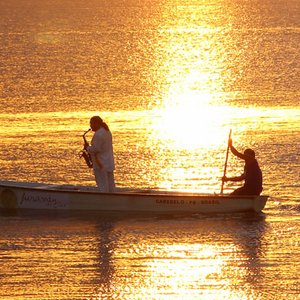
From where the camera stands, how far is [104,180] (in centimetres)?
2653

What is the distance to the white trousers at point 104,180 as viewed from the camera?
86.8 feet

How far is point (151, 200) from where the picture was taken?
26172 mm

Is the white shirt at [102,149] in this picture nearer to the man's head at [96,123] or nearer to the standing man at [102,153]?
the standing man at [102,153]

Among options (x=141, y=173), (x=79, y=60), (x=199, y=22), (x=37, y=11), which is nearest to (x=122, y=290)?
(x=141, y=173)

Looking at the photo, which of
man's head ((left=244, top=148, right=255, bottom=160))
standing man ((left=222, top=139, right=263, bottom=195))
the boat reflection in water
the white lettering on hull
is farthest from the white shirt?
man's head ((left=244, top=148, right=255, bottom=160))

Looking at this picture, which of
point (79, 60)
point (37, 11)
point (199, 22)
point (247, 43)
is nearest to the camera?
point (79, 60)

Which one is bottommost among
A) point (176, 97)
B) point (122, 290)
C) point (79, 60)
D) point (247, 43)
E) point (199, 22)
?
point (122, 290)

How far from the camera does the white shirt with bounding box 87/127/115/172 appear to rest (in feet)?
85.8

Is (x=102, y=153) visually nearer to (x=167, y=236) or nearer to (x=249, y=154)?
(x=167, y=236)

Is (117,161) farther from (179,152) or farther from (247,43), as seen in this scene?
(247,43)

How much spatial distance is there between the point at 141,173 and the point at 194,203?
6.09 meters

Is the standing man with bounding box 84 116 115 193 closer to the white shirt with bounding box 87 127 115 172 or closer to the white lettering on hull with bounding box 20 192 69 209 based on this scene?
the white shirt with bounding box 87 127 115 172

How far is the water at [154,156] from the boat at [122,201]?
0.77 feet

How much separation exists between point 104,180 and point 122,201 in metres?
0.59
